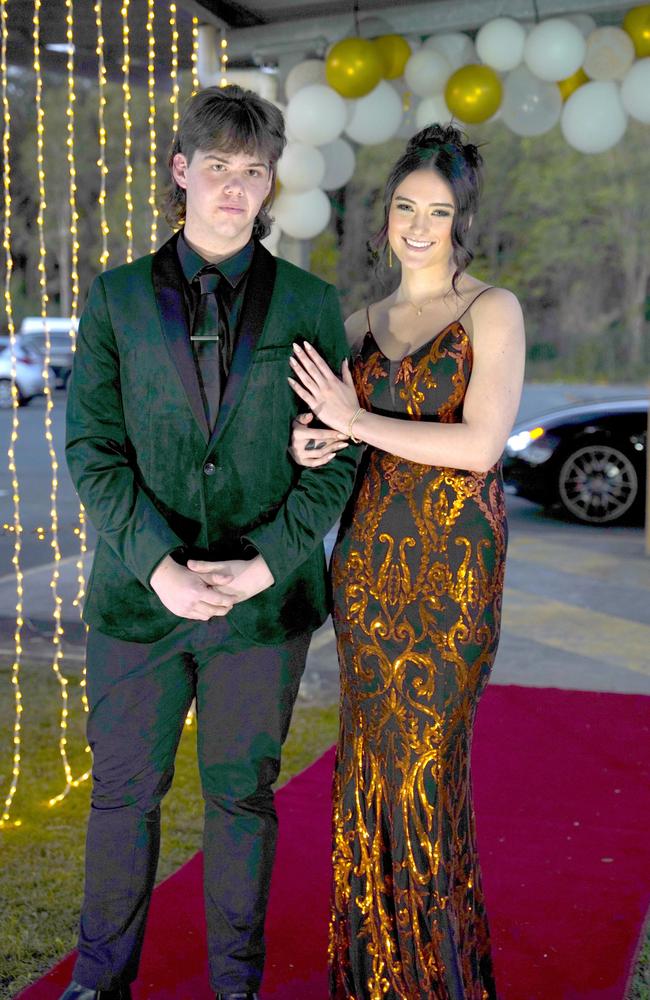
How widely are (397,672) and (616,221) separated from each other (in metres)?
39.1

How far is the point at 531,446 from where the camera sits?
10.2 meters

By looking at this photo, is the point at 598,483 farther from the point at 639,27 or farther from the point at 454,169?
the point at 454,169

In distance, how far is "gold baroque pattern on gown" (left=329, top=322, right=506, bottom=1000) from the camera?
2.51 m

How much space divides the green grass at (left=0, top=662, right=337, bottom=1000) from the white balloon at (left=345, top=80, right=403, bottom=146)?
310 cm

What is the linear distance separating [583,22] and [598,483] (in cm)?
480

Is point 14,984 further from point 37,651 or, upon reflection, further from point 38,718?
point 37,651

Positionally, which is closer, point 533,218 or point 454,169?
point 454,169

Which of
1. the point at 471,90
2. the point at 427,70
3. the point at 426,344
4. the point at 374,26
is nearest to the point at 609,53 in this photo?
the point at 471,90

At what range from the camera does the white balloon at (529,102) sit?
6.21m

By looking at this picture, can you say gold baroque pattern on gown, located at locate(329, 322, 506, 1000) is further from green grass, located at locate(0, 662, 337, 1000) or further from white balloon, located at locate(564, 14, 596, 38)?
white balloon, located at locate(564, 14, 596, 38)

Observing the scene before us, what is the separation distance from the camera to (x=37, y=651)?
19.6 ft

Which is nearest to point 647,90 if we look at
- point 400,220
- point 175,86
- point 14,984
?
point 175,86

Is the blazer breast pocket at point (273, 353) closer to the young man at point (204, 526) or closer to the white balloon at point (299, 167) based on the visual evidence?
the young man at point (204, 526)

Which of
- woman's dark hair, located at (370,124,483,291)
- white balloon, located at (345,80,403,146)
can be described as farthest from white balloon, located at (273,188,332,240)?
woman's dark hair, located at (370,124,483,291)
